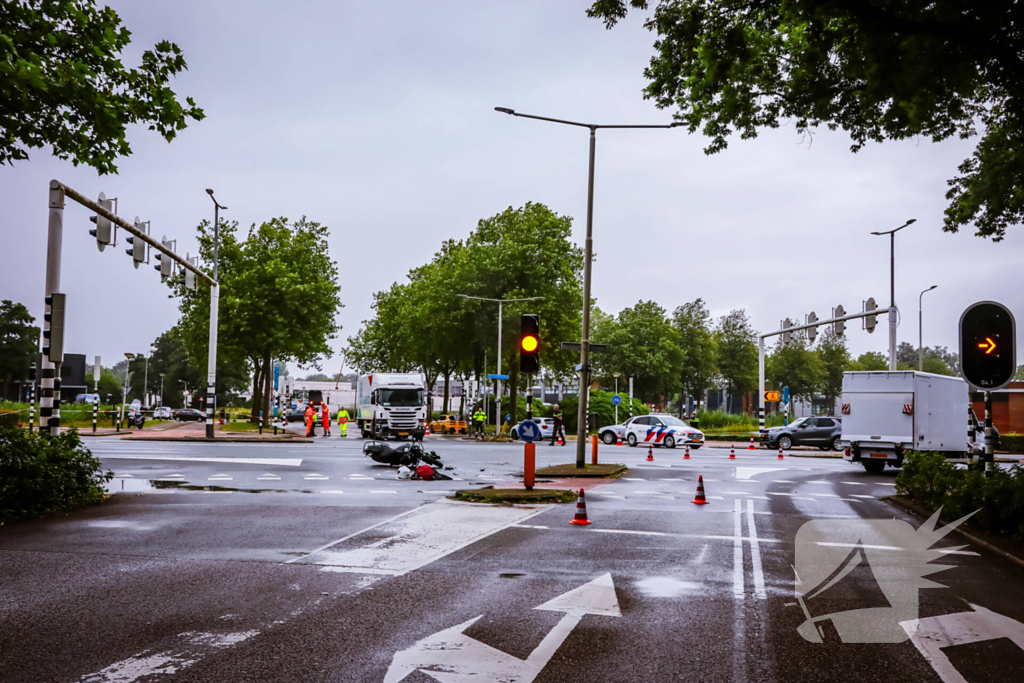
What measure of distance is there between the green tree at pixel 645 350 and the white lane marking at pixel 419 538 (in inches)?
2204

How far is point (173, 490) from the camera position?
1513 centimetres

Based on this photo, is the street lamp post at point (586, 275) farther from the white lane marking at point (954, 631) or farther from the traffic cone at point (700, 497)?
the white lane marking at point (954, 631)

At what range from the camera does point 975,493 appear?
38.0ft

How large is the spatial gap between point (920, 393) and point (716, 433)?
2723 centimetres

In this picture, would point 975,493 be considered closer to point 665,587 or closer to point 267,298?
point 665,587

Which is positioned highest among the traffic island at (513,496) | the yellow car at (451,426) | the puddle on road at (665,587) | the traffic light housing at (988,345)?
the traffic light housing at (988,345)

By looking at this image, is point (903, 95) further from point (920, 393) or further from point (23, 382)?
point (23, 382)

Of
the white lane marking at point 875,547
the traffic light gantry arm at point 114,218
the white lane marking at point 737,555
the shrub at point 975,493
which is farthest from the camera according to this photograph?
the traffic light gantry arm at point 114,218

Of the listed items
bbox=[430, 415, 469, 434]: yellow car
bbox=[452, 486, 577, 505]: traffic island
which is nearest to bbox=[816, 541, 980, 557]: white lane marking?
bbox=[452, 486, 577, 505]: traffic island

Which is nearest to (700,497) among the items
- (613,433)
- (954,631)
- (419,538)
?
(419,538)

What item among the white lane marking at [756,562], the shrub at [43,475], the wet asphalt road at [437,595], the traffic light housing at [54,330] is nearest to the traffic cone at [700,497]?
the wet asphalt road at [437,595]

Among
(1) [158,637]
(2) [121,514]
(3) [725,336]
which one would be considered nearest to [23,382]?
(3) [725,336]

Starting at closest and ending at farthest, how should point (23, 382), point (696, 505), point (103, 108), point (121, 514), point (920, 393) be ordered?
point (103, 108)
point (121, 514)
point (696, 505)
point (920, 393)
point (23, 382)

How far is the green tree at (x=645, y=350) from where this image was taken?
70.1 meters
